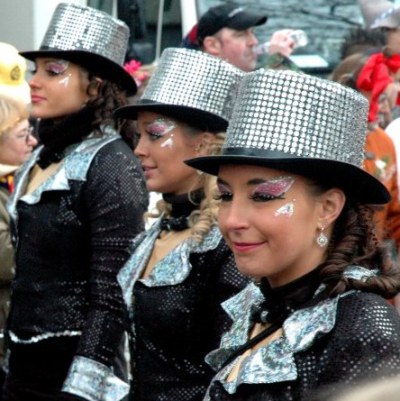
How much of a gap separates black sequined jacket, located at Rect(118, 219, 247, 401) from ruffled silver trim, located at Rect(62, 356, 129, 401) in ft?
1.91

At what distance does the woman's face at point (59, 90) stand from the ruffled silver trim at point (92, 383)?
3.42 ft

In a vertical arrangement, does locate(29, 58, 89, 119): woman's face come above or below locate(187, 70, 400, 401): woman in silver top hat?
below

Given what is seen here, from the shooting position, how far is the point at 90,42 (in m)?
5.21

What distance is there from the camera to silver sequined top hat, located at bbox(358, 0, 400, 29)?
689cm

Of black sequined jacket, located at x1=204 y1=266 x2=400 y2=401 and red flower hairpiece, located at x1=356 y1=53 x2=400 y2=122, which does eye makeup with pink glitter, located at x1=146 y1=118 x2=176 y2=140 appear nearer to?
black sequined jacket, located at x1=204 y1=266 x2=400 y2=401

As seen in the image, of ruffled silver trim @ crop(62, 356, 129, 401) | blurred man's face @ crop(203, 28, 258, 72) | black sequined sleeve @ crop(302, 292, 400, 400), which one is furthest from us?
blurred man's face @ crop(203, 28, 258, 72)

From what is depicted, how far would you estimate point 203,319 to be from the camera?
12.9 ft

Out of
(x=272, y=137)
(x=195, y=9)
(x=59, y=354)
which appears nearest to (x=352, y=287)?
(x=272, y=137)

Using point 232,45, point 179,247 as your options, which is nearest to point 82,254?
point 179,247

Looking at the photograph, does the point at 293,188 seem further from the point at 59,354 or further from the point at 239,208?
the point at 59,354

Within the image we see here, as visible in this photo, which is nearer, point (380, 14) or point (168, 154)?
point (168, 154)

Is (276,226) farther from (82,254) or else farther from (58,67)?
(58,67)

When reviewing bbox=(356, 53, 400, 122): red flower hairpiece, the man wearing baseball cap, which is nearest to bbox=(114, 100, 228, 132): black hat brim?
bbox=(356, 53, 400, 122): red flower hairpiece

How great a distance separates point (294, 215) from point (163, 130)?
4.54ft
